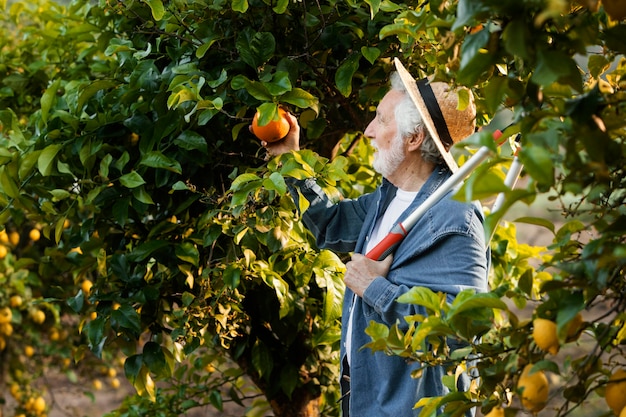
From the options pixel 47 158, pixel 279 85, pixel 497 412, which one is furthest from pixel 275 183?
pixel 497 412

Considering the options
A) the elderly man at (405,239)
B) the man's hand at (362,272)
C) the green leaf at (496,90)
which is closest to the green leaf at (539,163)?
the green leaf at (496,90)

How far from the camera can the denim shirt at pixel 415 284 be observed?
1.40 meters

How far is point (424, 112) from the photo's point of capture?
1507 mm

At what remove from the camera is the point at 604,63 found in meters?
1.11

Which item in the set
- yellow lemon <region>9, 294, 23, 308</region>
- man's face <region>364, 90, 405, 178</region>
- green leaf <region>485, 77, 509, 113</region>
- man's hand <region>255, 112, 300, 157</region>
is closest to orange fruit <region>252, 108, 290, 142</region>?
man's hand <region>255, 112, 300, 157</region>

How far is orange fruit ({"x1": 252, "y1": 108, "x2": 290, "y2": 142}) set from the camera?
1.54m

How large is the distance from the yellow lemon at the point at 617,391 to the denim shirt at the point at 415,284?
0.51 meters

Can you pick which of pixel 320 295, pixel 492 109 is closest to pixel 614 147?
pixel 492 109

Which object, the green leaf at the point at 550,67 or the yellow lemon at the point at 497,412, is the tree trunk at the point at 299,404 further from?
the green leaf at the point at 550,67

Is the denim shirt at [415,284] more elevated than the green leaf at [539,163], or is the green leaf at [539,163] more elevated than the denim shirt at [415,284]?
the green leaf at [539,163]

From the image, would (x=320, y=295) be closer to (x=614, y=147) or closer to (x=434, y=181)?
(x=434, y=181)

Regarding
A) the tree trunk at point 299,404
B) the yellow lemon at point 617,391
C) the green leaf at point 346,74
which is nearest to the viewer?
the yellow lemon at point 617,391

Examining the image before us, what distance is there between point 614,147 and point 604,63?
1.27ft

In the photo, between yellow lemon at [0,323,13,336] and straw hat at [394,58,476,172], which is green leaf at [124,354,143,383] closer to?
straw hat at [394,58,476,172]
